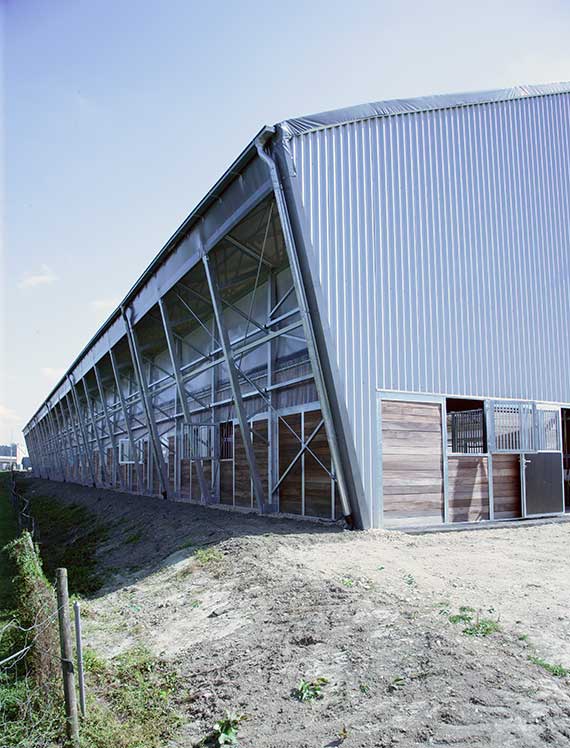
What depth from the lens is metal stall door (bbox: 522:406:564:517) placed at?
14.0 meters

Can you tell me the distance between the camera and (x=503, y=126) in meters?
14.9

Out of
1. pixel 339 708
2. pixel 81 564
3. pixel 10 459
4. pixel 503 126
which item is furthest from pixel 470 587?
pixel 10 459

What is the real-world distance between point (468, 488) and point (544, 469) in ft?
8.09

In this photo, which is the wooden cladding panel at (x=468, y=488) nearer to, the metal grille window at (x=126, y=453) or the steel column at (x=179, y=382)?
the steel column at (x=179, y=382)

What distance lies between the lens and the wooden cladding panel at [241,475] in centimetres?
1692

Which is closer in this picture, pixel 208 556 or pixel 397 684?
pixel 397 684

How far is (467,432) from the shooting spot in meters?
13.8

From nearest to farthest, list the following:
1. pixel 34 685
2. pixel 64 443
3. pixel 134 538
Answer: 1. pixel 34 685
2. pixel 134 538
3. pixel 64 443

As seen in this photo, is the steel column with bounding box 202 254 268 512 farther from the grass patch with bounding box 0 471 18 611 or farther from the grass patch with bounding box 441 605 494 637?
the grass patch with bounding box 441 605 494 637

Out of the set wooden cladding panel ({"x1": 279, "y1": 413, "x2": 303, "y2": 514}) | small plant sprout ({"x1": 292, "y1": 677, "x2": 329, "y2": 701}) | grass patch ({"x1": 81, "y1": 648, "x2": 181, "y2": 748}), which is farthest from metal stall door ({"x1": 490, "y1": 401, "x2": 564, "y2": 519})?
small plant sprout ({"x1": 292, "y1": 677, "x2": 329, "y2": 701})

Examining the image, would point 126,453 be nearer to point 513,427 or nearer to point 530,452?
point 513,427

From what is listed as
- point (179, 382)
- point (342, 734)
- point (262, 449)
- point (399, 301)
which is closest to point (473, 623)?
point (342, 734)

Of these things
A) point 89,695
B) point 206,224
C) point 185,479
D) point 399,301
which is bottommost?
point 89,695

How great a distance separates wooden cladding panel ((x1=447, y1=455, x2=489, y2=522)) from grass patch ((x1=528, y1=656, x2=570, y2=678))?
25.7 feet
